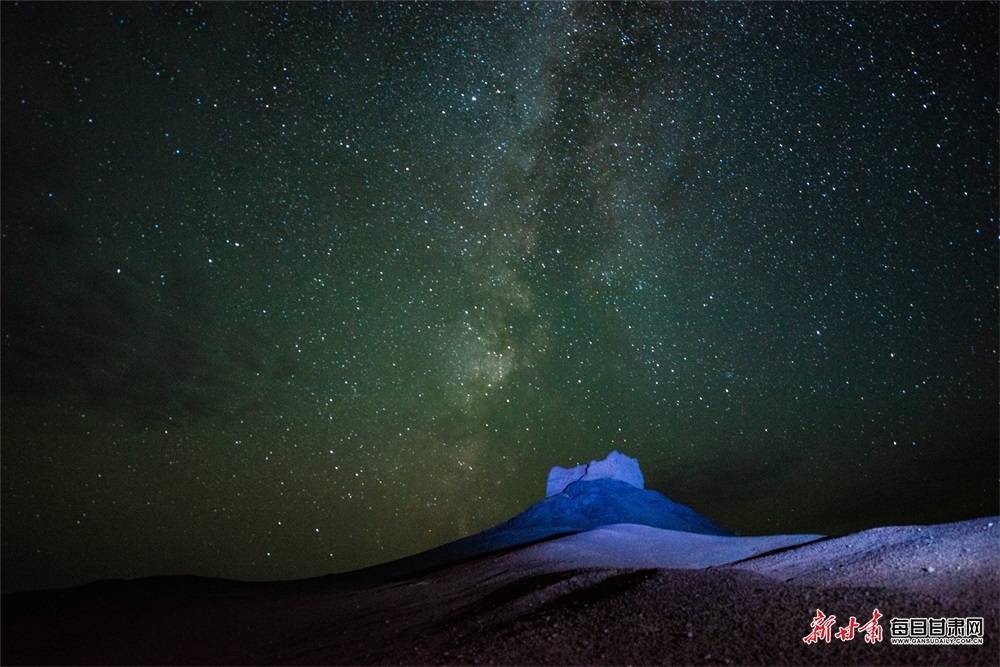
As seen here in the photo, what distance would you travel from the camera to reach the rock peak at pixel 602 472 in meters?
56.9

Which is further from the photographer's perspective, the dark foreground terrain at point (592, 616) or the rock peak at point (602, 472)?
the rock peak at point (602, 472)

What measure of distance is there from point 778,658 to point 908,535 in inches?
333

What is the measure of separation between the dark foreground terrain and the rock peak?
4106 cm

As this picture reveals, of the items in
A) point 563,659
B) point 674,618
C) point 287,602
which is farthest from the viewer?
point 287,602

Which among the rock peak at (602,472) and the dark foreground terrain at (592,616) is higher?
the rock peak at (602,472)

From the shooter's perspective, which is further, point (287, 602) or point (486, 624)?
point (287, 602)

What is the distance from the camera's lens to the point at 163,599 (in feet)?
59.8

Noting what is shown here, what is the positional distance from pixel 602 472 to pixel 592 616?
50.0 meters

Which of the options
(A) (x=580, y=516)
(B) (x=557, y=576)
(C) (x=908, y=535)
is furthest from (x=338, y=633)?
(A) (x=580, y=516)

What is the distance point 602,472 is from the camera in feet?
187

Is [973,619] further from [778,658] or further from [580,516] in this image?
[580,516]

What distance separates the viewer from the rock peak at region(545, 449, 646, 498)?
5691 cm

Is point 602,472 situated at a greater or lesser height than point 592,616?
greater

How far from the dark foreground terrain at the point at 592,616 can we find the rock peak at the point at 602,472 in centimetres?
4106
